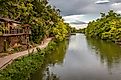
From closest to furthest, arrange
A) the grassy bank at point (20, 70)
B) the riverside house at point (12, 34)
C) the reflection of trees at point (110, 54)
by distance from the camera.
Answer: the grassy bank at point (20, 70), the riverside house at point (12, 34), the reflection of trees at point (110, 54)

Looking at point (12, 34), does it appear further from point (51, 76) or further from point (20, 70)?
point (20, 70)

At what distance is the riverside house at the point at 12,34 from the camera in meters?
36.7

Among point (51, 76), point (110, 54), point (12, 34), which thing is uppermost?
point (12, 34)

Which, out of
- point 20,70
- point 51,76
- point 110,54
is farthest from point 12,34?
point 110,54

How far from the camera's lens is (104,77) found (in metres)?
26.4

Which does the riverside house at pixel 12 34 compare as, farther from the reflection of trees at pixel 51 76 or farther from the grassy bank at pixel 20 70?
the reflection of trees at pixel 51 76

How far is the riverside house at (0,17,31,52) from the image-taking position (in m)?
36.7

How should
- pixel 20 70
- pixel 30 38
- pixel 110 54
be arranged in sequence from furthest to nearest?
1. pixel 30 38
2. pixel 110 54
3. pixel 20 70

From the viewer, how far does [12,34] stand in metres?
36.5

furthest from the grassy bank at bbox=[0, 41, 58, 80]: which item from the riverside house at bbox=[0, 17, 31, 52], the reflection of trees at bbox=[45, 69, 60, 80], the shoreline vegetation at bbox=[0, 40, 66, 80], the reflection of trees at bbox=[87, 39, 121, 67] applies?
the reflection of trees at bbox=[87, 39, 121, 67]

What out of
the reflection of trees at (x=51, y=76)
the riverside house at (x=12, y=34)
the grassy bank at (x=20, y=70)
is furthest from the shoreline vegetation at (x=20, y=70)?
the riverside house at (x=12, y=34)

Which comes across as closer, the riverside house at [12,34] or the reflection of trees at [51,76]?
the reflection of trees at [51,76]

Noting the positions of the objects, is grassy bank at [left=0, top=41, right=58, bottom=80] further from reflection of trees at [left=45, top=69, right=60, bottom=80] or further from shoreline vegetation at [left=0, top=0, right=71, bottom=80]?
reflection of trees at [left=45, top=69, right=60, bottom=80]

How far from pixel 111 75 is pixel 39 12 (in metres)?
36.3
